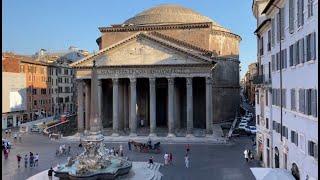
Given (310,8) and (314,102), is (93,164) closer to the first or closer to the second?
(314,102)

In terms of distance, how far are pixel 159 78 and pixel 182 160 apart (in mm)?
15777

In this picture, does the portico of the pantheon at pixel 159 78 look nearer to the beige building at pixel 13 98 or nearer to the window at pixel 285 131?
the beige building at pixel 13 98

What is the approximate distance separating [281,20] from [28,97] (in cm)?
4105

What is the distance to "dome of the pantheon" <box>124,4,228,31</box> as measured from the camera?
51772 mm

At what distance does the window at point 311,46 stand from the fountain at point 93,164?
10.1m

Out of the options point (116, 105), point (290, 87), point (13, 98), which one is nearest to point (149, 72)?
point (116, 105)

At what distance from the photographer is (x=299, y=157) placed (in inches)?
549

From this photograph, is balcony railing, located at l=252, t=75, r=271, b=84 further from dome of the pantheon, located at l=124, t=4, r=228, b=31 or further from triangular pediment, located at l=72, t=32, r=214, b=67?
dome of the pantheon, located at l=124, t=4, r=228, b=31

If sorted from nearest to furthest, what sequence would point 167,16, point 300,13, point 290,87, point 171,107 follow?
point 300,13 < point 290,87 < point 171,107 < point 167,16

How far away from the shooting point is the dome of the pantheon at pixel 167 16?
51.8 metres

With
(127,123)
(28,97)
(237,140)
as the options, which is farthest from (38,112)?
(237,140)

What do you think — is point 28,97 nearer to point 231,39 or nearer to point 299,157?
point 231,39

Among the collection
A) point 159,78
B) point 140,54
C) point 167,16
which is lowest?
point 159,78

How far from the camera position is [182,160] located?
84.8ft
